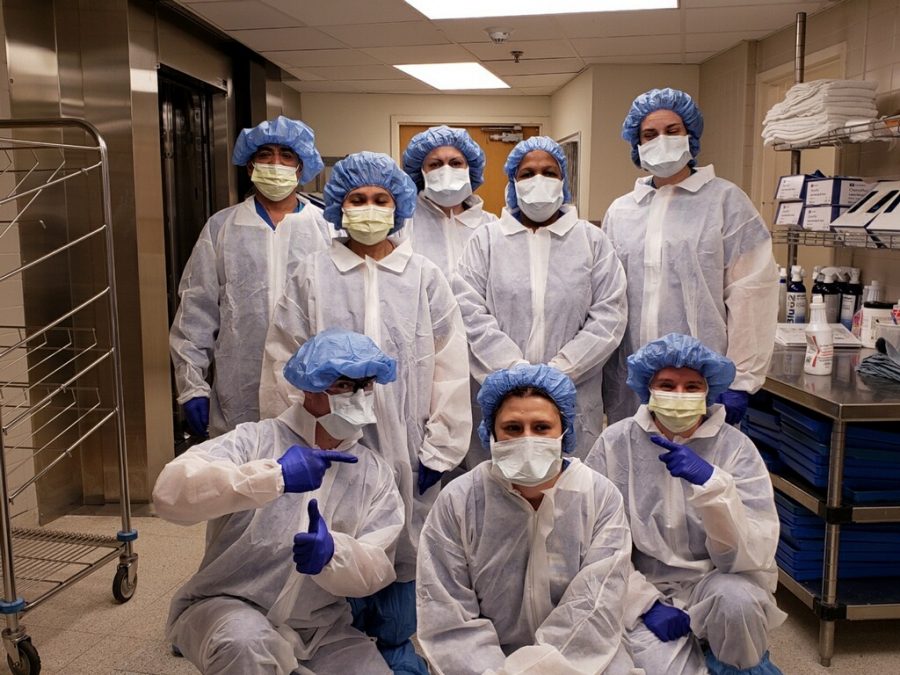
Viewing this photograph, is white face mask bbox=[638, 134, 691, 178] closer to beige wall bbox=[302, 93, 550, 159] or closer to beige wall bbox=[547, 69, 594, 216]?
beige wall bbox=[547, 69, 594, 216]

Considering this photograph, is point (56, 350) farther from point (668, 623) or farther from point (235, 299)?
point (668, 623)

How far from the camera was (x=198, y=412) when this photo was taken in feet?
8.11

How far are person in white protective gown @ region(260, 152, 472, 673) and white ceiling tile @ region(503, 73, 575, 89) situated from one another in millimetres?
3642

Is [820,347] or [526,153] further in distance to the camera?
[820,347]

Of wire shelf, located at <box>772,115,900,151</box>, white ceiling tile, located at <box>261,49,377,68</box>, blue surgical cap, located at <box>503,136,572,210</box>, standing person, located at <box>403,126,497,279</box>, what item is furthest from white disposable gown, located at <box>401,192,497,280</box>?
white ceiling tile, located at <box>261,49,377,68</box>

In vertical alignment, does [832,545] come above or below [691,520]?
below

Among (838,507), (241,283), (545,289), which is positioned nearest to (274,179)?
(241,283)

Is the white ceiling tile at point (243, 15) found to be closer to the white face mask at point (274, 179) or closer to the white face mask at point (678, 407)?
the white face mask at point (274, 179)

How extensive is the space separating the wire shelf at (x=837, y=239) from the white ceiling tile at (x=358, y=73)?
2.82 meters

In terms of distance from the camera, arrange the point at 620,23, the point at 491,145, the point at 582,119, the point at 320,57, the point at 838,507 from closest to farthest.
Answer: the point at 838,507, the point at 620,23, the point at 320,57, the point at 582,119, the point at 491,145

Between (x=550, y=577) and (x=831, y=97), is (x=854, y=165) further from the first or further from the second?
(x=550, y=577)

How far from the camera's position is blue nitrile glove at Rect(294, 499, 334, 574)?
1519mm

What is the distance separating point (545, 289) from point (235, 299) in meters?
0.94

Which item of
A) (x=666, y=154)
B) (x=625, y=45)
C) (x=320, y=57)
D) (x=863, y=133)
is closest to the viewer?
(x=666, y=154)
